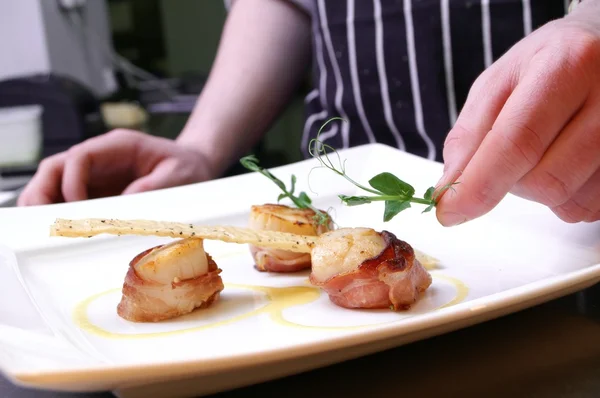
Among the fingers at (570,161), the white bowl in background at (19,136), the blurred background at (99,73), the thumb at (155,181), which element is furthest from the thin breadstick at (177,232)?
the white bowl in background at (19,136)

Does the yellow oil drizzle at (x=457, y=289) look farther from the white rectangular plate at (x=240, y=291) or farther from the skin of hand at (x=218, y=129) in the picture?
the skin of hand at (x=218, y=129)

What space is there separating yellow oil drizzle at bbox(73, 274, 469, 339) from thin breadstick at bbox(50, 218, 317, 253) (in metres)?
0.06

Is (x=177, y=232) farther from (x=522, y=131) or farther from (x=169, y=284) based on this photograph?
(x=522, y=131)

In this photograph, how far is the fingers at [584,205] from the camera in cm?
83

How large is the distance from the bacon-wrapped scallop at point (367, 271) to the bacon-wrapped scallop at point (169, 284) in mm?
135

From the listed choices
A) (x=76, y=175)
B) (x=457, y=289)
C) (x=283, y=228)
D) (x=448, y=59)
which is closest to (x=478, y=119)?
(x=457, y=289)

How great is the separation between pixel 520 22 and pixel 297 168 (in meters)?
0.56

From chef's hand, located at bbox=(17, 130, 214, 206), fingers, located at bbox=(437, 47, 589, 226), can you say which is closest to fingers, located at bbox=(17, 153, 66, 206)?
chef's hand, located at bbox=(17, 130, 214, 206)

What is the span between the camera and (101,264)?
102cm

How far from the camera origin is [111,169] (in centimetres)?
145

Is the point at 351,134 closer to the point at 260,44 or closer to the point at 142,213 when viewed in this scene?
the point at 260,44

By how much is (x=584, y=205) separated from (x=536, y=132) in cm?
16

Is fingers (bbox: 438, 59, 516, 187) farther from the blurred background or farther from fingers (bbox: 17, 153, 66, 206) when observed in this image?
Result: the blurred background

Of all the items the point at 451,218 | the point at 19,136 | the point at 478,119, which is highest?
the point at 478,119
